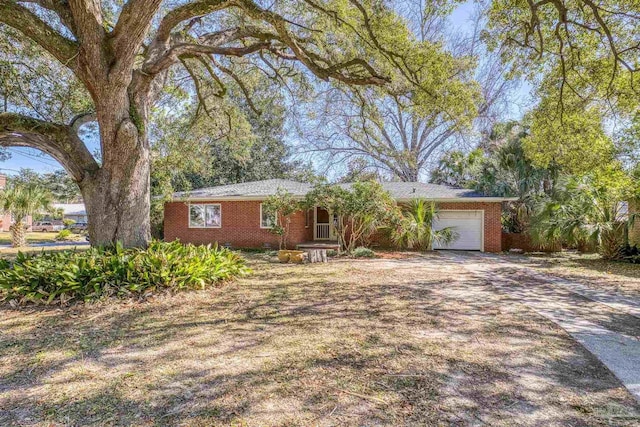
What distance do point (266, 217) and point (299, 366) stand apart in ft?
44.2

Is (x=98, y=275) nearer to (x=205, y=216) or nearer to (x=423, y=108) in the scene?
(x=423, y=108)

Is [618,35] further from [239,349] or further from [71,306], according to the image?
[71,306]

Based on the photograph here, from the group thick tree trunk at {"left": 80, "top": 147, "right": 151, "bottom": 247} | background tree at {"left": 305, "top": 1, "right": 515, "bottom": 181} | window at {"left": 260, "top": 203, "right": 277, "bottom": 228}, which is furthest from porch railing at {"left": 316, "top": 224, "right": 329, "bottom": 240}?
thick tree trunk at {"left": 80, "top": 147, "right": 151, "bottom": 247}

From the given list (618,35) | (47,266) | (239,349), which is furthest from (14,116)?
(618,35)

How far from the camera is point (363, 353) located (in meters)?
3.93

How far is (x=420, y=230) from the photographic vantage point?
14789 millimetres

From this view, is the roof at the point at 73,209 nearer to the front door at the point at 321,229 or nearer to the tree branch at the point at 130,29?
the front door at the point at 321,229

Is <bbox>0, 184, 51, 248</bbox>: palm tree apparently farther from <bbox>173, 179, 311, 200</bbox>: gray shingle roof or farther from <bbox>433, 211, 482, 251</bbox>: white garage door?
<bbox>433, 211, 482, 251</bbox>: white garage door

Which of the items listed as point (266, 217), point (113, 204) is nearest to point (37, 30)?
point (113, 204)

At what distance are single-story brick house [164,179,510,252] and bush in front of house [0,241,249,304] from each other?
844 cm

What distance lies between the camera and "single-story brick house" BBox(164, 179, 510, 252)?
15.8m

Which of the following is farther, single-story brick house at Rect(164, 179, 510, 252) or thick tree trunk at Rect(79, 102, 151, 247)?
single-story brick house at Rect(164, 179, 510, 252)

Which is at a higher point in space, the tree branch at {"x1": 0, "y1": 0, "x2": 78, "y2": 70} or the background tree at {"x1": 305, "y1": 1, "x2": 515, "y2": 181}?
the background tree at {"x1": 305, "y1": 1, "x2": 515, "y2": 181}

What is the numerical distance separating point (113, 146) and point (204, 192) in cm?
1064
